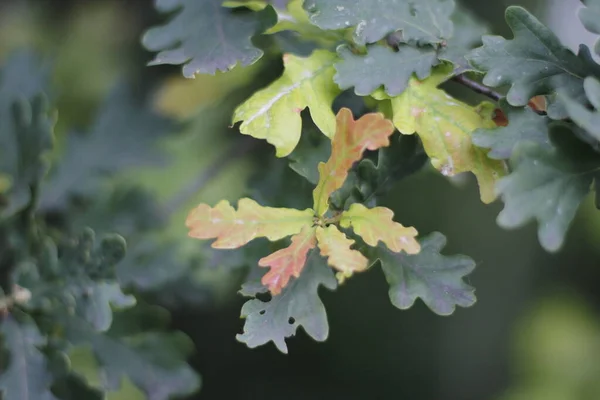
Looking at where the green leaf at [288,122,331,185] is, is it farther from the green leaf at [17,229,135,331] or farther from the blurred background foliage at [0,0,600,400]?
the blurred background foliage at [0,0,600,400]

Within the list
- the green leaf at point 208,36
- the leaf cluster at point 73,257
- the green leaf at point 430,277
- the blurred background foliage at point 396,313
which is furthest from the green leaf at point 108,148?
the green leaf at point 430,277

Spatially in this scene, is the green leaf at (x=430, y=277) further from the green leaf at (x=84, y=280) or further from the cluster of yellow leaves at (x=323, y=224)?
the green leaf at (x=84, y=280)

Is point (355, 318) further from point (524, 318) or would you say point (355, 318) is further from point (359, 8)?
point (359, 8)

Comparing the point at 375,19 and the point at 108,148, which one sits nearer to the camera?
the point at 375,19

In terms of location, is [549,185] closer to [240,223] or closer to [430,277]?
[430,277]

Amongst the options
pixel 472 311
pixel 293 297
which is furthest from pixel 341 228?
pixel 472 311

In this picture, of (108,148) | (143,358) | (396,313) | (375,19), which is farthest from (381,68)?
(396,313)
